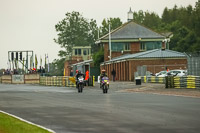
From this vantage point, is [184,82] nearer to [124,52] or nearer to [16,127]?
[16,127]

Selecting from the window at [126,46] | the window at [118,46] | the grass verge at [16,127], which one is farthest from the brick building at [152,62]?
the grass verge at [16,127]

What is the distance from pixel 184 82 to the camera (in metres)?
41.3

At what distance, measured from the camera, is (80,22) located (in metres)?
158

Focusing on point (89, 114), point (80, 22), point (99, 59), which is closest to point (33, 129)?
point (89, 114)

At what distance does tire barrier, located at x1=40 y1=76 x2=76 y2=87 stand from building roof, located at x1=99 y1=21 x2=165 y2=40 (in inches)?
865

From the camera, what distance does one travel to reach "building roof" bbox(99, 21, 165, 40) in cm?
9050

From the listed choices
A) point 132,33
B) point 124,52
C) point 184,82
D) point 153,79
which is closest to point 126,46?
point 124,52

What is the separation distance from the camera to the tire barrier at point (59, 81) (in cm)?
5473

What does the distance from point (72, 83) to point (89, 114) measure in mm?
37063

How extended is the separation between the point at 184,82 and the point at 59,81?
72.6 feet

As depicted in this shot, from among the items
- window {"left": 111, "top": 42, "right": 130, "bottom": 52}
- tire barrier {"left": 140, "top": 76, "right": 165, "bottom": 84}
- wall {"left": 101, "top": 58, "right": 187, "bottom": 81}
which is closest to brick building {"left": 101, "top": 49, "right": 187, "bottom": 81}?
wall {"left": 101, "top": 58, "right": 187, "bottom": 81}

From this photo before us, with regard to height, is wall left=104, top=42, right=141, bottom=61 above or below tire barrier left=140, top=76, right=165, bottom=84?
above

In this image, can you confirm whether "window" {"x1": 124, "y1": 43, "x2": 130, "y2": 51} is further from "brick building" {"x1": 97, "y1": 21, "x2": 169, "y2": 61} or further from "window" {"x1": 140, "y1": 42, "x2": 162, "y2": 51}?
"window" {"x1": 140, "y1": 42, "x2": 162, "y2": 51}

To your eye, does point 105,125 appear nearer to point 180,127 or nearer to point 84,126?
point 84,126
